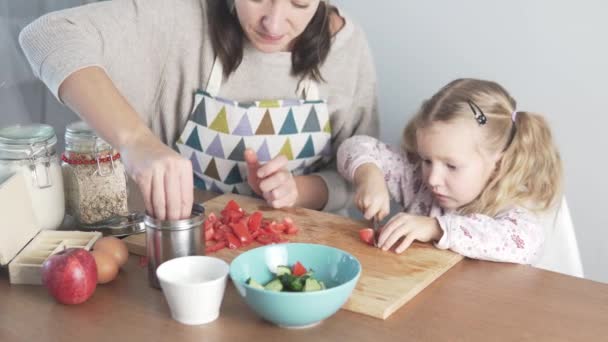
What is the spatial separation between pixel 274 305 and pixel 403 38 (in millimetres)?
1303

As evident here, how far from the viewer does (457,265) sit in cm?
131

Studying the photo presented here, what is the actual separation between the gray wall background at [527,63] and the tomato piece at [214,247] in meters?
1.00

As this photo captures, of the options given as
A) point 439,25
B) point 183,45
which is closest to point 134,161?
point 183,45

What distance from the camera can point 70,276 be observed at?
1.09m

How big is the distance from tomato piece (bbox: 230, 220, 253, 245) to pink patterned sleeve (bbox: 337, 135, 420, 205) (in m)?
0.39

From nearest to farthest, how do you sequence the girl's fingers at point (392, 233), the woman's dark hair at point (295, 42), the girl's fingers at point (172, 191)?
1. the girl's fingers at point (172, 191)
2. the girl's fingers at point (392, 233)
3. the woman's dark hair at point (295, 42)

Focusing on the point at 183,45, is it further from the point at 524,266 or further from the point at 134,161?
the point at 524,266

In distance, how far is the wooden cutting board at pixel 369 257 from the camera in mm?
1129

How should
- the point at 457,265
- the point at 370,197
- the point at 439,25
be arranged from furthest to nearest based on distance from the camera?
the point at 439,25, the point at 370,197, the point at 457,265

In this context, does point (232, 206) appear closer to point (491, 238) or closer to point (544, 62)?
point (491, 238)

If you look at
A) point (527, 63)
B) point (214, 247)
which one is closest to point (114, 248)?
point (214, 247)

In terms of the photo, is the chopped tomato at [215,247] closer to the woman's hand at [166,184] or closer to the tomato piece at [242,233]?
the tomato piece at [242,233]

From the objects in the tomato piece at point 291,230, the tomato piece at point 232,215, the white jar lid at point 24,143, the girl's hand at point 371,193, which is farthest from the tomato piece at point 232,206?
the white jar lid at point 24,143

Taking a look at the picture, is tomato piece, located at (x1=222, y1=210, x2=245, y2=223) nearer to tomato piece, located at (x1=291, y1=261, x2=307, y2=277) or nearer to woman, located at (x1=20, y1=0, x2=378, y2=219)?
woman, located at (x1=20, y1=0, x2=378, y2=219)
